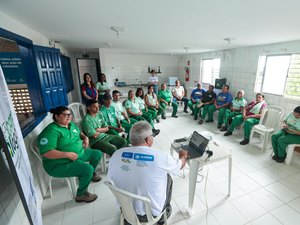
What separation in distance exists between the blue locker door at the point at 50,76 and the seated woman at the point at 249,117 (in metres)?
3.68

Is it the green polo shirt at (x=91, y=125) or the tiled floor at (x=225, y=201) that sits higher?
the green polo shirt at (x=91, y=125)

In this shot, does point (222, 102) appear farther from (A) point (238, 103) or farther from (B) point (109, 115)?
(B) point (109, 115)

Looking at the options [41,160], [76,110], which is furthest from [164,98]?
[41,160]

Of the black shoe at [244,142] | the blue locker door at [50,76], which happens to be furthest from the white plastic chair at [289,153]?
the blue locker door at [50,76]

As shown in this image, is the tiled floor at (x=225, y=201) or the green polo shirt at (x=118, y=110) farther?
the green polo shirt at (x=118, y=110)

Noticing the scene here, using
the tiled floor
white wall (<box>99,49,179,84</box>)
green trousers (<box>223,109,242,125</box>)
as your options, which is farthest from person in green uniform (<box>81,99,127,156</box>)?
white wall (<box>99,49,179,84</box>)

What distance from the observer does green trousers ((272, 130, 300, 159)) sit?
8.03 feet

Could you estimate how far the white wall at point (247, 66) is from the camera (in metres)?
3.20

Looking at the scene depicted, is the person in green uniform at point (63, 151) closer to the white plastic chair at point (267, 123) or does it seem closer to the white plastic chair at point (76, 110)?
the white plastic chair at point (76, 110)

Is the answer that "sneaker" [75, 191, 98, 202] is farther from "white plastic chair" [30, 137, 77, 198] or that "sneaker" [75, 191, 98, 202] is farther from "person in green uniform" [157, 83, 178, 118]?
"person in green uniform" [157, 83, 178, 118]

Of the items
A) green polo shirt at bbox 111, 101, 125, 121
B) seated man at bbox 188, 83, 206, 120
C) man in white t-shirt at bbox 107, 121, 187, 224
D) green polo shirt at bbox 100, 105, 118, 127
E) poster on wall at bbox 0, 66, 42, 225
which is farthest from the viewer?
seated man at bbox 188, 83, 206, 120

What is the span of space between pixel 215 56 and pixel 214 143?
4217 mm

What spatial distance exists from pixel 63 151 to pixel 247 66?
14.8 feet

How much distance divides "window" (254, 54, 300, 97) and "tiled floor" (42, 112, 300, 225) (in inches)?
62.7
